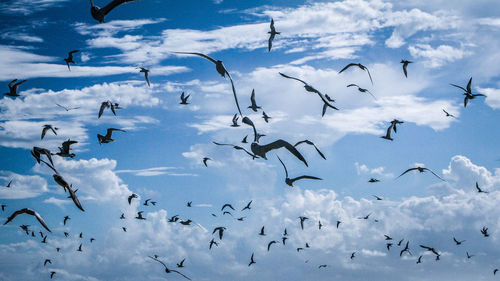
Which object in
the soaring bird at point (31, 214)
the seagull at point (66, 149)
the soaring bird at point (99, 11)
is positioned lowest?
the seagull at point (66, 149)

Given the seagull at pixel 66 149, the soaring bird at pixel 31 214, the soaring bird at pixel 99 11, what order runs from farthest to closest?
the seagull at pixel 66 149
the soaring bird at pixel 99 11
the soaring bird at pixel 31 214

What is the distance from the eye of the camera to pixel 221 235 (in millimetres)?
40875

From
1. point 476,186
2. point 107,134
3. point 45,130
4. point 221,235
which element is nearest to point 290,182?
point 107,134

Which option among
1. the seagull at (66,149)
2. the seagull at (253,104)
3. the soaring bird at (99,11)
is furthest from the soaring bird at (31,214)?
the seagull at (253,104)

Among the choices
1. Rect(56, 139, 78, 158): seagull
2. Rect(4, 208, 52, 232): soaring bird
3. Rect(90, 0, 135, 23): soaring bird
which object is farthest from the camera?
Rect(56, 139, 78, 158): seagull

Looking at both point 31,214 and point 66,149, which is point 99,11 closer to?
point 31,214

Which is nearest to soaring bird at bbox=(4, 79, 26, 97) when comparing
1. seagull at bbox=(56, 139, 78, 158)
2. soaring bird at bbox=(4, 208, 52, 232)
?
seagull at bbox=(56, 139, 78, 158)

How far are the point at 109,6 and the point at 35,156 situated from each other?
5.80 metres

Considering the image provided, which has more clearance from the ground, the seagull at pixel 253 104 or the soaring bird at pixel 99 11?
Answer: the soaring bird at pixel 99 11

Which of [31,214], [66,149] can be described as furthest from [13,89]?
[31,214]

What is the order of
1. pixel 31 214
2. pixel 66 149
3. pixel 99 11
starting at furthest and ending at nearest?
pixel 66 149
pixel 99 11
pixel 31 214

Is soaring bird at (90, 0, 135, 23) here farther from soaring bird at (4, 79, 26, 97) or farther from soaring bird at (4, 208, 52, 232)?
soaring bird at (4, 79, 26, 97)

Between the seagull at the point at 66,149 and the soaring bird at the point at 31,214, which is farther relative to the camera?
the seagull at the point at 66,149

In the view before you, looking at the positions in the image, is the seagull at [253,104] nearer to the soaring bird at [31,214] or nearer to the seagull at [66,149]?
the seagull at [66,149]
